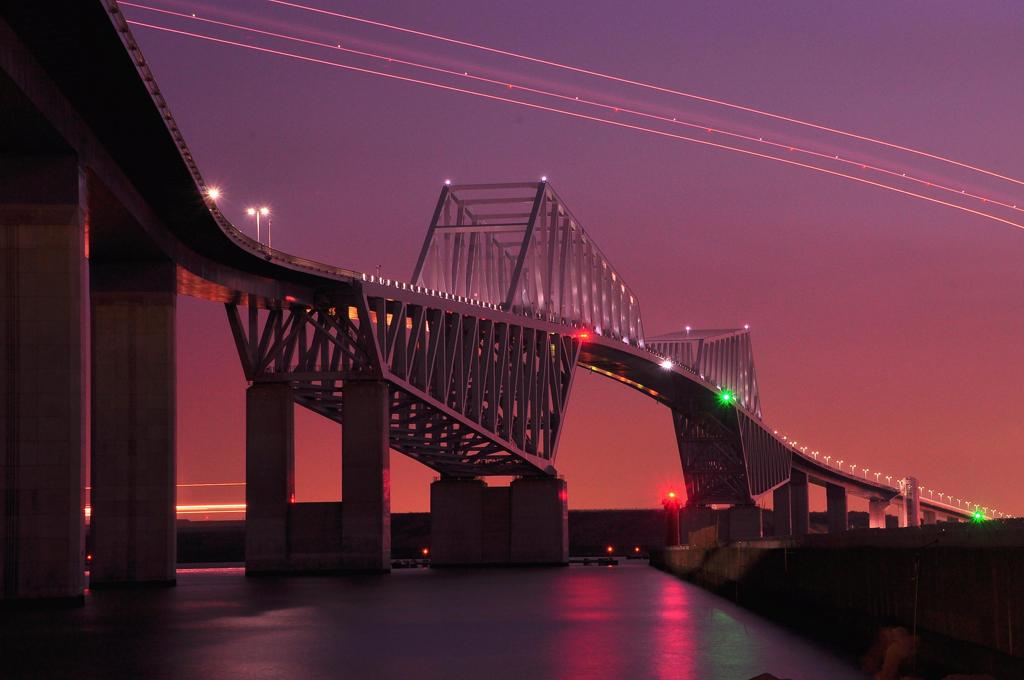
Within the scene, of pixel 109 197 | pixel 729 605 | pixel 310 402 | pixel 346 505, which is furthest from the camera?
pixel 310 402

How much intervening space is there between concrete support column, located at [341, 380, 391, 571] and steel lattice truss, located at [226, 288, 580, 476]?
1.50 metres

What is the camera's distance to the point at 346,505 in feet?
276

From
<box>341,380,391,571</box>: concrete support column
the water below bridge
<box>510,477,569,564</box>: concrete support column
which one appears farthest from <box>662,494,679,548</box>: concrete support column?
the water below bridge

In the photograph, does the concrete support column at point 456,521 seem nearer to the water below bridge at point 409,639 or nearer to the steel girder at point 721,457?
the steel girder at point 721,457

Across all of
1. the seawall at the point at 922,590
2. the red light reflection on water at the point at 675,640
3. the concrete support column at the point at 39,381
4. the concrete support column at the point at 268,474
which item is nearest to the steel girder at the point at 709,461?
the concrete support column at the point at 268,474

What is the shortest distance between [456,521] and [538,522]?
5.59 meters

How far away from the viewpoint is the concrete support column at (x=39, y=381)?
47625mm

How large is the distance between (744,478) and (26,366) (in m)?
120

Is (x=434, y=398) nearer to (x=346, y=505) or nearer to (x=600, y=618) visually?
(x=346, y=505)

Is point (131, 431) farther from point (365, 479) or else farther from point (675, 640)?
point (675, 640)

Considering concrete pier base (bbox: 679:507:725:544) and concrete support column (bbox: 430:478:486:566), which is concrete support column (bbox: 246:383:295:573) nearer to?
concrete support column (bbox: 430:478:486:566)

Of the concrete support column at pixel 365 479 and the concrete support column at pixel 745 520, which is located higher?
the concrete support column at pixel 365 479

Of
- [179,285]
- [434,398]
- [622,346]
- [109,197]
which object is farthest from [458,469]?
[109,197]

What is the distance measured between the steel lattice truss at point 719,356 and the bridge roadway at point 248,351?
247 cm
